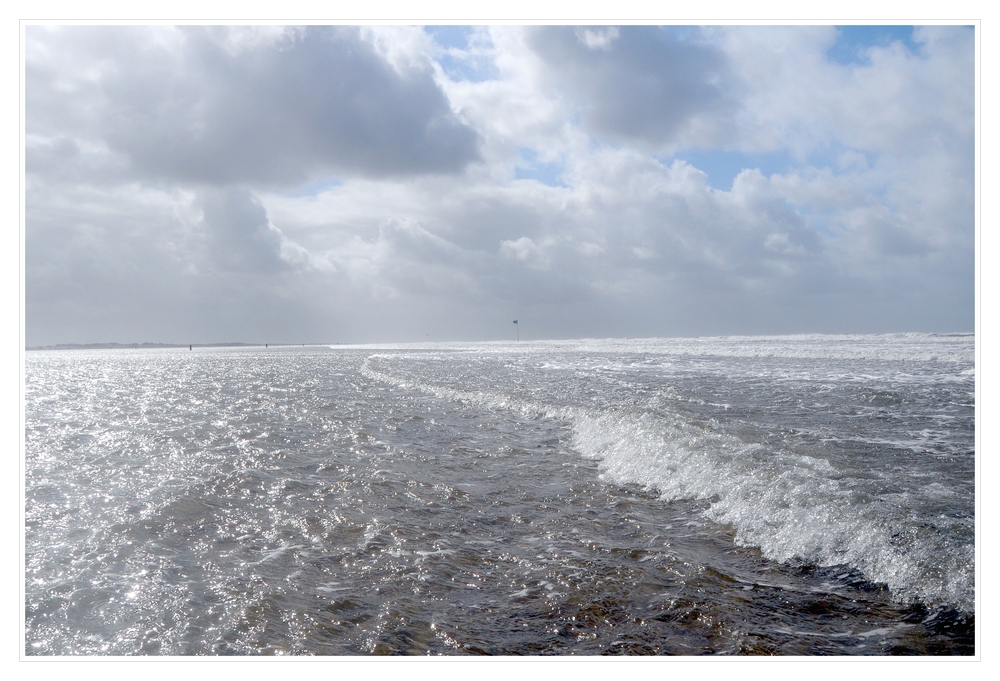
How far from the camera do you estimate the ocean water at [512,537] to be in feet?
15.0

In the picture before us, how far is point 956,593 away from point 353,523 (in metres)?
6.27

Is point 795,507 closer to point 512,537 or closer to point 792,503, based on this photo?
point 792,503

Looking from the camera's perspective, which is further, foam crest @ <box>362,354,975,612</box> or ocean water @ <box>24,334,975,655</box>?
foam crest @ <box>362,354,975,612</box>

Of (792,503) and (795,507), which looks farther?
(792,503)

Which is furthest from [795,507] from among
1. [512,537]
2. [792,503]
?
[512,537]

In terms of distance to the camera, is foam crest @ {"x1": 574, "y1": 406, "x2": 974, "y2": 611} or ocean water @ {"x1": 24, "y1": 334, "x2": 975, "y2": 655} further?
foam crest @ {"x1": 574, "y1": 406, "x2": 974, "y2": 611}

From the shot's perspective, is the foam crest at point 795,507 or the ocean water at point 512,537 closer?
the ocean water at point 512,537

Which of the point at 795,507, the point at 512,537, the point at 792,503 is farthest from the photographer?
the point at 792,503

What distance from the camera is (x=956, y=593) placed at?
16.5 feet

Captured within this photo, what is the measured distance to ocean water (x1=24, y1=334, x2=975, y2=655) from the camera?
4.56 m

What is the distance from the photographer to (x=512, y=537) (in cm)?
671

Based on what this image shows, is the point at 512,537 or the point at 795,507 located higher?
the point at 795,507
